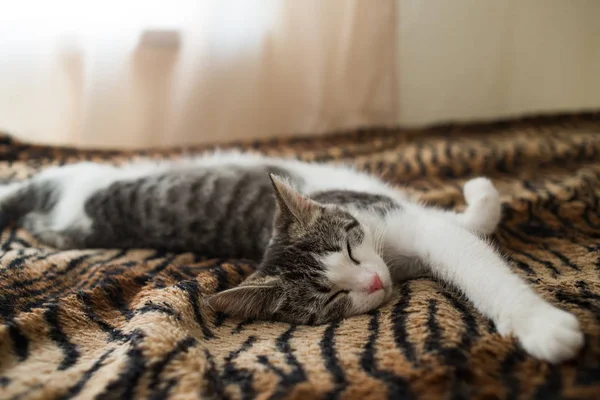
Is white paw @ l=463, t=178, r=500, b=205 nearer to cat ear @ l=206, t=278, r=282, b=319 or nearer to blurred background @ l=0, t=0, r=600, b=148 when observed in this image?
cat ear @ l=206, t=278, r=282, b=319

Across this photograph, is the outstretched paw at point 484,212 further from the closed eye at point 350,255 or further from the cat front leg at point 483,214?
the closed eye at point 350,255

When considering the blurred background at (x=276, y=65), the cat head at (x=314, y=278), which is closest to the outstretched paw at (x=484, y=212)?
the cat head at (x=314, y=278)

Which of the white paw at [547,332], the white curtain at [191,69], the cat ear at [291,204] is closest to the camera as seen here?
the white paw at [547,332]

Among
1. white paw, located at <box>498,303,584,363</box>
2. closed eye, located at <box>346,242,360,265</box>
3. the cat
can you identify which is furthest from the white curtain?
white paw, located at <box>498,303,584,363</box>

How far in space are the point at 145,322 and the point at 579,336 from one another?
0.70 metres

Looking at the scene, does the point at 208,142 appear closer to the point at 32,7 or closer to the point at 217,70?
the point at 217,70

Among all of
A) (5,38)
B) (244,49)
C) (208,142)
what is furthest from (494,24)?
(5,38)

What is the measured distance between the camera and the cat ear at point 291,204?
41.3 inches

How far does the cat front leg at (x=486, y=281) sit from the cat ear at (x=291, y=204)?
207 millimetres

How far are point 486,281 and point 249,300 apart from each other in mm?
465

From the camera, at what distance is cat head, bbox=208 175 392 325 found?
3.02 feet

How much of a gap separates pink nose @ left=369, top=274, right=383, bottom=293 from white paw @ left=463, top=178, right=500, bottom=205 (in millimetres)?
425

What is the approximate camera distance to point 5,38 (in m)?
1.70

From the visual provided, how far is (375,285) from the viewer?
2.99ft
